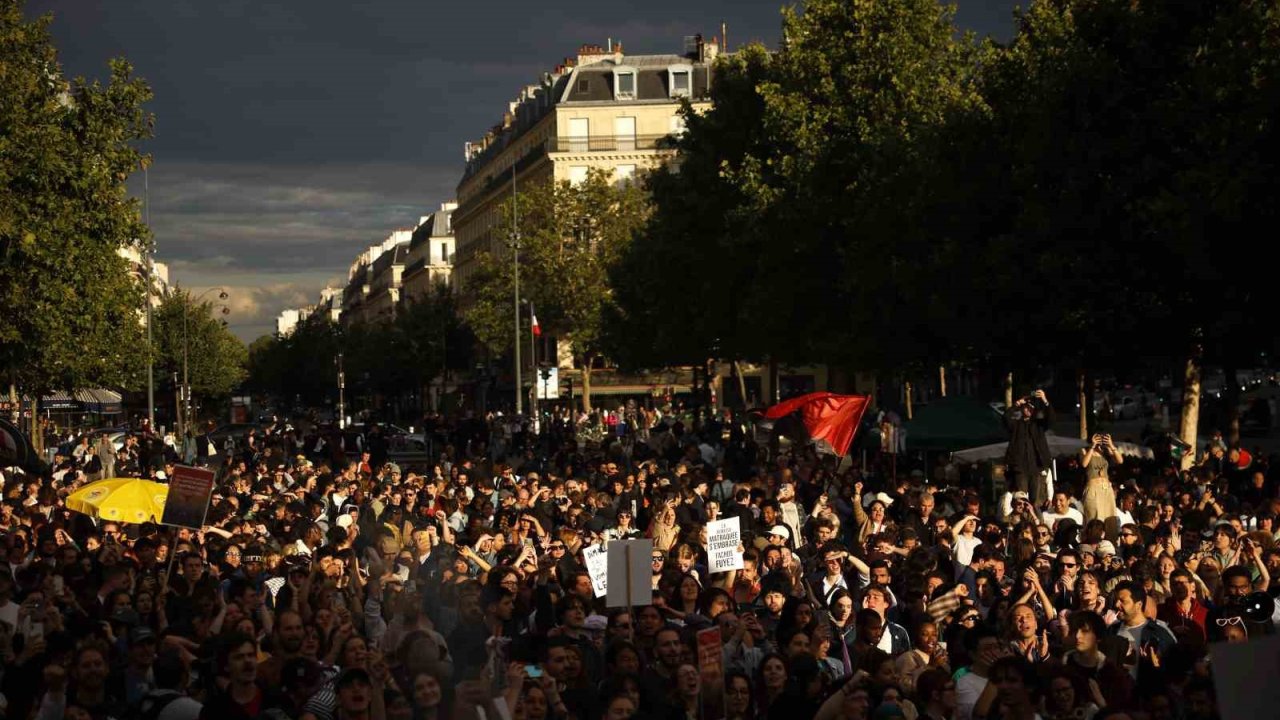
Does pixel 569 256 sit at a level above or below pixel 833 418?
above

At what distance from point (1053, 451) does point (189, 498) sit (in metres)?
16.8

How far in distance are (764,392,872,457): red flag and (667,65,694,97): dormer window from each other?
60.9 m

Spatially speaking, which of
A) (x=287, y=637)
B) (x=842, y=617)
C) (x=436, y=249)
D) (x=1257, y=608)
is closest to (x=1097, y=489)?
(x=1257, y=608)

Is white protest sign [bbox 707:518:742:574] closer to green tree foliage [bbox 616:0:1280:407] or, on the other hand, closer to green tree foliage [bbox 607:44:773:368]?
green tree foliage [bbox 616:0:1280:407]

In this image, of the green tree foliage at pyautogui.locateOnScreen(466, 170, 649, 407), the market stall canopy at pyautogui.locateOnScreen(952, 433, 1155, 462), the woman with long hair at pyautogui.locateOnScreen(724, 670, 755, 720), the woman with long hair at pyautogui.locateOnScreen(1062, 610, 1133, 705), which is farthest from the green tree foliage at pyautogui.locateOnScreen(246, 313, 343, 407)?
the woman with long hair at pyautogui.locateOnScreen(724, 670, 755, 720)

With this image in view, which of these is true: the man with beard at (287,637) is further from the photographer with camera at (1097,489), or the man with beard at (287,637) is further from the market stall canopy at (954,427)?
the market stall canopy at (954,427)

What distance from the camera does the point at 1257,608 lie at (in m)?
11.9

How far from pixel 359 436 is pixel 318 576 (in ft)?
115

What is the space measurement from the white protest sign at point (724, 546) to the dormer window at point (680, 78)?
7575 cm

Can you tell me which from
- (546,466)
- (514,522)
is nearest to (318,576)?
(514,522)

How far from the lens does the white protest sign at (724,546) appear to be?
14266 mm

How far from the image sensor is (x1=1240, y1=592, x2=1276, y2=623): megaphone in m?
11.8

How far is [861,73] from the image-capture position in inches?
1622

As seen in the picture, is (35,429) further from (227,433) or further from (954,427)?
(227,433)
